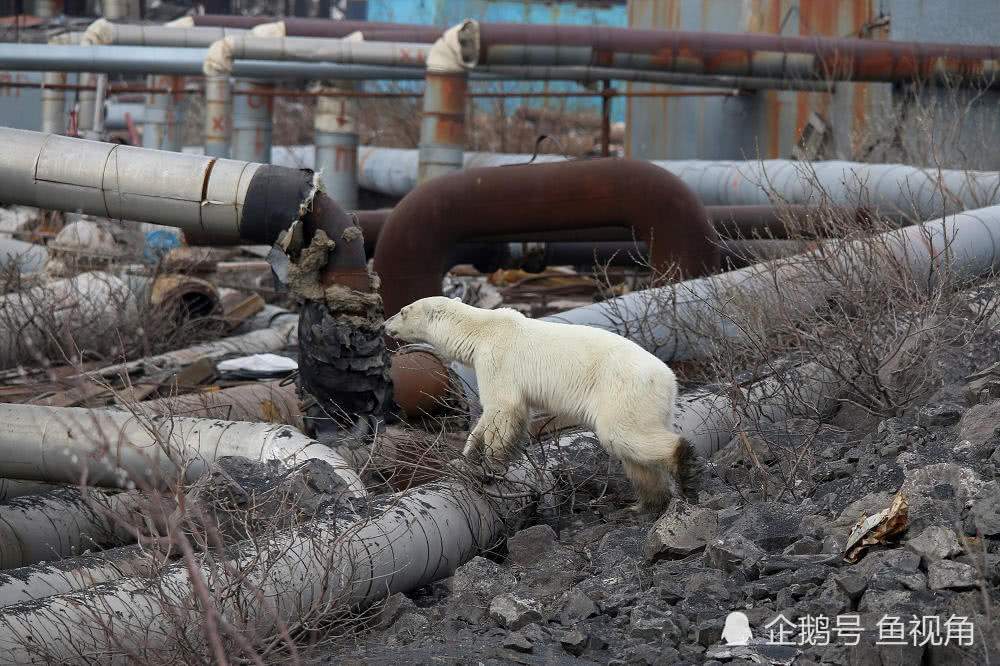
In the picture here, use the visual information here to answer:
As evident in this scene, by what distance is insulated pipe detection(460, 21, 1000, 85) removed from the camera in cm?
1098

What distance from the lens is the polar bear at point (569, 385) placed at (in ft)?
15.5

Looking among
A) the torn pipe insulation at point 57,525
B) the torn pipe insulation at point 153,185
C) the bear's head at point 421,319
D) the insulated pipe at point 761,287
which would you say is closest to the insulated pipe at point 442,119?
the insulated pipe at point 761,287

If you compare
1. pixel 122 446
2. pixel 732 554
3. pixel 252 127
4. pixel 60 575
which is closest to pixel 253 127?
pixel 252 127

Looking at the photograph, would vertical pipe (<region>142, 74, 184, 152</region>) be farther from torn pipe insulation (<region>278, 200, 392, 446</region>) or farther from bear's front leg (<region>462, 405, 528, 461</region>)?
bear's front leg (<region>462, 405, 528, 461</region>)

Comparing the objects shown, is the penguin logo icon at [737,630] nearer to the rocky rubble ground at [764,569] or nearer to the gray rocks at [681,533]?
the rocky rubble ground at [764,569]

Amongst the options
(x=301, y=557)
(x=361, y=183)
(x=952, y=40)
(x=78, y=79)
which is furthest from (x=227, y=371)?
(x=78, y=79)

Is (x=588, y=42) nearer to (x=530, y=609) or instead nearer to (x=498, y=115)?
(x=530, y=609)

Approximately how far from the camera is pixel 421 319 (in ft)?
17.9

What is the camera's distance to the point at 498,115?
72.2 ft

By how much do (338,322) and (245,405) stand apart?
3.08ft

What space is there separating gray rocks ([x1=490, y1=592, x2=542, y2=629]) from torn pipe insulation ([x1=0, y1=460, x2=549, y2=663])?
1.55 feet

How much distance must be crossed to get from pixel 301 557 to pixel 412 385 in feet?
7.72

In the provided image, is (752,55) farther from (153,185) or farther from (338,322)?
(153,185)

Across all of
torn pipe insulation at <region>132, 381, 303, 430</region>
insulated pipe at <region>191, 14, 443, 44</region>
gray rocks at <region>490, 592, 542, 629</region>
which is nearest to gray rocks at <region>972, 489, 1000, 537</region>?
gray rocks at <region>490, 592, 542, 629</region>
